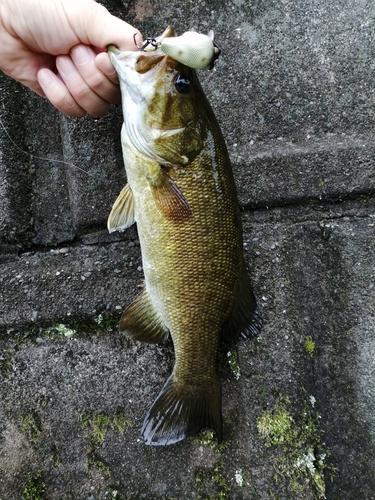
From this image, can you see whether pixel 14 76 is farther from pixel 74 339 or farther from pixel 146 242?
pixel 74 339

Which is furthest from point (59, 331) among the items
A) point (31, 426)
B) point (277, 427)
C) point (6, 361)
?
point (277, 427)

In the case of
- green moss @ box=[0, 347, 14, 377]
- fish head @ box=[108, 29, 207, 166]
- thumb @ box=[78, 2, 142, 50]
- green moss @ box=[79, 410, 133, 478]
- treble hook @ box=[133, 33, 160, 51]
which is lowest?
green moss @ box=[79, 410, 133, 478]

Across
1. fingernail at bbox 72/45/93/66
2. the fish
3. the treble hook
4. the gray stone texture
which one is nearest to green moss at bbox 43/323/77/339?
the gray stone texture

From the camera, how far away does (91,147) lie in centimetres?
229

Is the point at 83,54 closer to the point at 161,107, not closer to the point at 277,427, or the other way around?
the point at 161,107

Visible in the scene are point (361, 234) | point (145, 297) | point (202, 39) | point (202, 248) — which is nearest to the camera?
point (202, 39)

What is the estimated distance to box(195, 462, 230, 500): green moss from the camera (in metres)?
1.98

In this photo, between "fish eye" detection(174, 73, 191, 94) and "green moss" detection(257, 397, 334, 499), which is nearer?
"fish eye" detection(174, 73, 191, 94)

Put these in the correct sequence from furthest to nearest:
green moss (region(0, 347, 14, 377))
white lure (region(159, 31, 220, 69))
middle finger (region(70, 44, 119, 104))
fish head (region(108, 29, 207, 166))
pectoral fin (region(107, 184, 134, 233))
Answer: green moss (region(0, 347, 14, 377)), pectoral fin (region(107, 184, 134, 233)), middle finger (region(70, 44, 119, 104)), fish head (region(108, 29, 207, 166)), white lure (region(159, 31, 220, 69))

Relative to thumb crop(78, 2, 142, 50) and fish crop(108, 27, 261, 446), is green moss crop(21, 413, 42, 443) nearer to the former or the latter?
fish crop(108, 27, 261, 446)

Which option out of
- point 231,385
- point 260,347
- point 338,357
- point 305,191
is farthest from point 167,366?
point 305,191

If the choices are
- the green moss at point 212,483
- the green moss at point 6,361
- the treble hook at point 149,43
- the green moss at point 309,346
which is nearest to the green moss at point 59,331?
the green moss at point 6,361

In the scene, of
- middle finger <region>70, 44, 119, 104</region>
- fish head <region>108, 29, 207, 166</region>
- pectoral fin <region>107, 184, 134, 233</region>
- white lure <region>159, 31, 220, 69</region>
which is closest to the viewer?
white lure <region>159, 31, 220, 69</region>

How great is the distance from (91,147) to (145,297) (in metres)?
0.85
